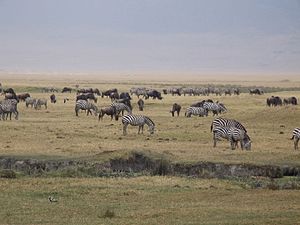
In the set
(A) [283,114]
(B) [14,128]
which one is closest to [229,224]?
(B) [14,128]

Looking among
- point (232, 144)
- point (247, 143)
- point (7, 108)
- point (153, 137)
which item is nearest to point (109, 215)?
point (247, 143)

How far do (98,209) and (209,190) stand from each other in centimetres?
408

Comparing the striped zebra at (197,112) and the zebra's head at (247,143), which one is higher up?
the zebra's head at (247,143)

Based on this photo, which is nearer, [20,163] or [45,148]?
[20,163]

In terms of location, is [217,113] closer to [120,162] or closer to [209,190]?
[120,162]

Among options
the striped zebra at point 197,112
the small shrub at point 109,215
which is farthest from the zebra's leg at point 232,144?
the striped zebra at point 197,112

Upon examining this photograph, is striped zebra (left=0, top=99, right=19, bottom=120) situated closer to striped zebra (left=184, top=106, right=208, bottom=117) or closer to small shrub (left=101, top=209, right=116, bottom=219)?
striped zebra (left=184, top=106, right=208, bottom=117)

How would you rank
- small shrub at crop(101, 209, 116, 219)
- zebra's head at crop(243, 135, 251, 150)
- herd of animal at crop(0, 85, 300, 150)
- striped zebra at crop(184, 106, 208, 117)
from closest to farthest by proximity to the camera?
small shrub at crop(101, 209, 116, 219) < zebra's head at crop(243, 135, 251, 150) < herd of animal at crop(0, 85, 300, 150) < striped zebra at crop(184, 106, 208, 117)

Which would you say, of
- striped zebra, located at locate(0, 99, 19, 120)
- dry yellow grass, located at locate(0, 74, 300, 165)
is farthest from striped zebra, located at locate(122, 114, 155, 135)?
striped zebra, located at locate(0, 99, 19, 120)

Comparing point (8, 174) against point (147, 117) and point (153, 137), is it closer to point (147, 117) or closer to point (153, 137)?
point (153, 137)

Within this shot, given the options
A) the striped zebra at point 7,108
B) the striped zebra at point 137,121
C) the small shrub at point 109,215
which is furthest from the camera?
the striped zebra at point 7,108

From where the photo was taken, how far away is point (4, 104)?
43406 mm

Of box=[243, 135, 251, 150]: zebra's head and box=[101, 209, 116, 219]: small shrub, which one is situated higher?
box=[101, 209, 116, 219]: small shrub

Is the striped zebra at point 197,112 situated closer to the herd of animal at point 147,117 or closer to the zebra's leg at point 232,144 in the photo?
the herd of animal at point 147,117
